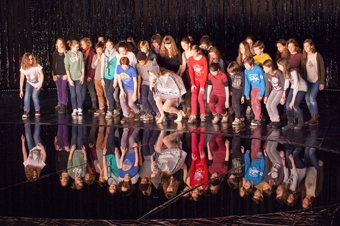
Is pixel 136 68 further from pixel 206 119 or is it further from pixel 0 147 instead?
pixel 0 147

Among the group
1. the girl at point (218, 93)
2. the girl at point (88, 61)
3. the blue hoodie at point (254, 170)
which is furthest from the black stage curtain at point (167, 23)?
the blue hoodie at point (254, 170)

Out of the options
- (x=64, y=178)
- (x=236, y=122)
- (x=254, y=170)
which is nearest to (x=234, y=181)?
(x=254, y=170)

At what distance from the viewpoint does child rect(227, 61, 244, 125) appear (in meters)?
11.6

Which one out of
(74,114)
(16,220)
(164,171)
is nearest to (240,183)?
(164,171)

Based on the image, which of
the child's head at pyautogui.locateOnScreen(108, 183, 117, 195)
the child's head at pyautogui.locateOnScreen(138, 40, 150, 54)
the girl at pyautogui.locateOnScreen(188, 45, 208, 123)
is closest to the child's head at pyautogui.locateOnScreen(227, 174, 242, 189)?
the child's head at pyautogui.locateOnScreen(108, 183, 117, 195)

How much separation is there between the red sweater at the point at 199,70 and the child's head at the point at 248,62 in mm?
708

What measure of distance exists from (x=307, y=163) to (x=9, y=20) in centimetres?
1126

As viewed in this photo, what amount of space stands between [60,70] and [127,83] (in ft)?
5.70

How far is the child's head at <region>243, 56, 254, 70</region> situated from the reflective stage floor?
95cm

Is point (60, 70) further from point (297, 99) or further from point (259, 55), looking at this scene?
point (297, 99)

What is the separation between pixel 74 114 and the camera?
43.5ft

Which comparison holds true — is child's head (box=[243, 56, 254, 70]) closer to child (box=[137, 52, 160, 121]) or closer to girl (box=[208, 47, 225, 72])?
girl (box=[208, 47, 225, 72])

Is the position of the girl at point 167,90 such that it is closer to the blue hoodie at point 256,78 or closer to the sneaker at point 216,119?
the sneaker at point 216,119

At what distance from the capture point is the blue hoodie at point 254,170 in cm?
827
